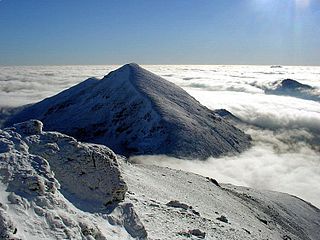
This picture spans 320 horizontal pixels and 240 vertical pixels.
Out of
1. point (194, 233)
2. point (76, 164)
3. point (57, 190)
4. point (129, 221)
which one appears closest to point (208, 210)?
point (194, 233)

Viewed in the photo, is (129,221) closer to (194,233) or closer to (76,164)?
(76,164)

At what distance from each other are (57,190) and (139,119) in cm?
7370

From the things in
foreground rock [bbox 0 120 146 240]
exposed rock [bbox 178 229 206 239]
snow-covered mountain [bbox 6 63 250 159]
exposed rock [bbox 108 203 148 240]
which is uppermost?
foreground rock [bbox 0 120 146 240]

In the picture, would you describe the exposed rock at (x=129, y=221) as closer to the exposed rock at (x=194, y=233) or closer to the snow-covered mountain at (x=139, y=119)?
the exposed rock at (x=194, y=233)

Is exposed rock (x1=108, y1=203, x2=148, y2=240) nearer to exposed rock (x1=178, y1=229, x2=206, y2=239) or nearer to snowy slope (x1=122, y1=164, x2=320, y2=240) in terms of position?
snowy slope (x1=122, y1=164, x2=320, y2=240)

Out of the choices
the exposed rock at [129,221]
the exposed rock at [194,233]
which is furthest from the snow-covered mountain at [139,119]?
the exposed rock at [129,221]

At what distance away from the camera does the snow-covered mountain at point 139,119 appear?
7850 cm

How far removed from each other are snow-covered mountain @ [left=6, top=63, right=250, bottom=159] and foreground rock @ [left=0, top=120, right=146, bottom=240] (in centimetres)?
5624

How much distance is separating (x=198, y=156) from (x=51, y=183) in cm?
6276

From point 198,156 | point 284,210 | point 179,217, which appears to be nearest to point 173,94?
point 198,156

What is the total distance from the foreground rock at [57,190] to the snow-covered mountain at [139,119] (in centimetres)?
5624

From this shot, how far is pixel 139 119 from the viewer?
87.1 metres

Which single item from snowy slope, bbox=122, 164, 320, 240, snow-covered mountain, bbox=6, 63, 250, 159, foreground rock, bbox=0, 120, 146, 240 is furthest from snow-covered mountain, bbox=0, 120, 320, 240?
snow-covered mountain, bbox=6, 63, 250, 159

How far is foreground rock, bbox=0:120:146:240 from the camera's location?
11.3m
